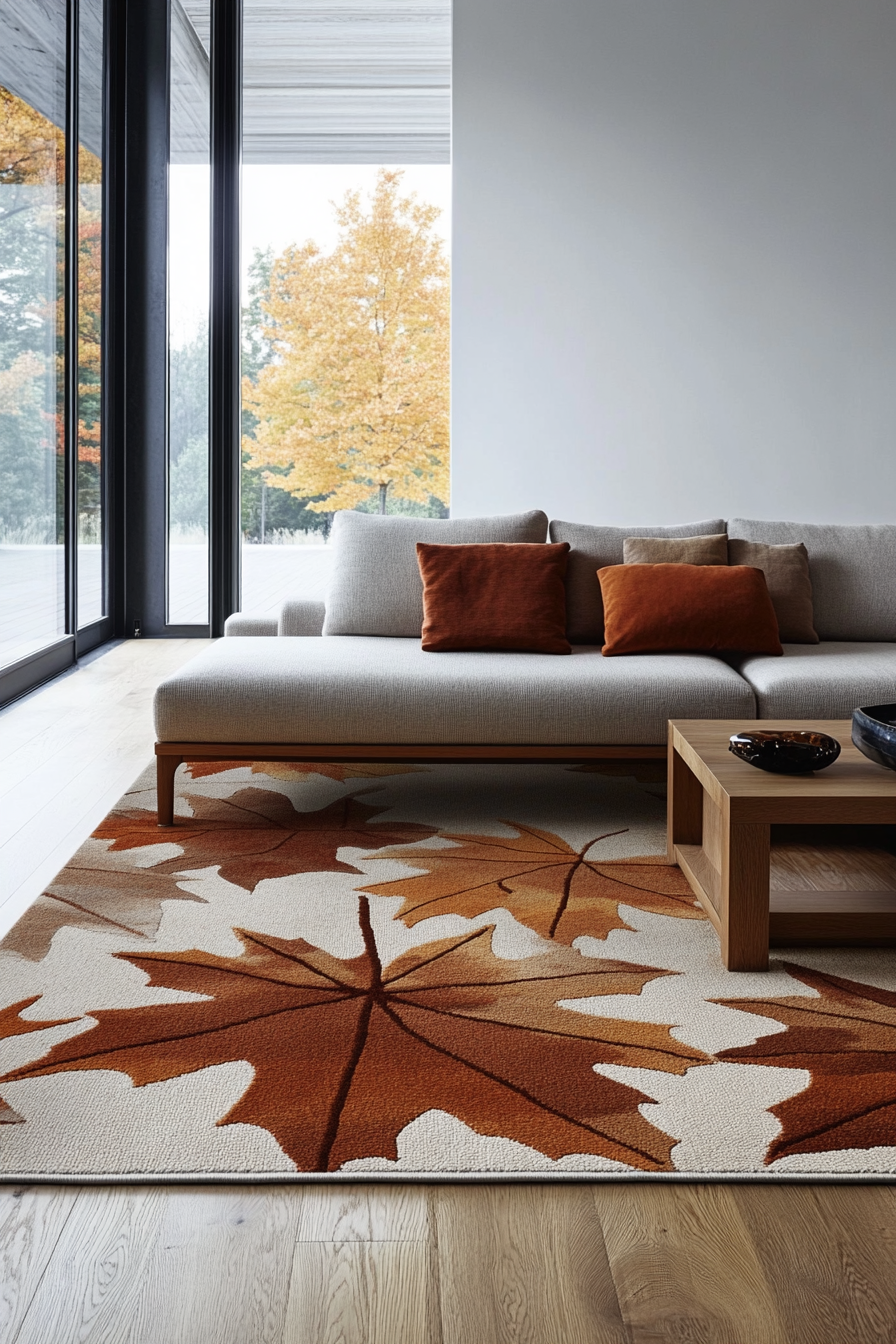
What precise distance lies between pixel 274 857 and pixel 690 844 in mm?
966

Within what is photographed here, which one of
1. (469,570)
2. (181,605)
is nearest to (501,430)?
(469,570)

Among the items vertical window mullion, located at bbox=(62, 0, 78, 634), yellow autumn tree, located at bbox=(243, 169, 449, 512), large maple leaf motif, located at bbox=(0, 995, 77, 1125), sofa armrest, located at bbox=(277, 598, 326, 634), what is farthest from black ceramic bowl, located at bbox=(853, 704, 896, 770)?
yellow autumn tree, located at bbox=(243, 169, 449, 512)

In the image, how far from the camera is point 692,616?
3.28m

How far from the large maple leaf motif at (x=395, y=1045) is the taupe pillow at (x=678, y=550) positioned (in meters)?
1.77

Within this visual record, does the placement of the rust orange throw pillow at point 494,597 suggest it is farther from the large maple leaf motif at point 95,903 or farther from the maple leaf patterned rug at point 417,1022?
the large maple leaf motif at point 95,903

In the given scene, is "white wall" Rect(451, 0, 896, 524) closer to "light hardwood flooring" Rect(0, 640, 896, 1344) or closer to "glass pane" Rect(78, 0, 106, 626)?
"glass pane" Rect(78, 0, 106, 626)

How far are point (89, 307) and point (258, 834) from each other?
3.87m

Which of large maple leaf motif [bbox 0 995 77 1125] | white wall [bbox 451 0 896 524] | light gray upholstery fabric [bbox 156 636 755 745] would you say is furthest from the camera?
white wall [bbox 451 0 896 524]

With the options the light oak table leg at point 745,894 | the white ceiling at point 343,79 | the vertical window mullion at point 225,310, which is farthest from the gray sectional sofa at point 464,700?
the white ceiling at point 343,79

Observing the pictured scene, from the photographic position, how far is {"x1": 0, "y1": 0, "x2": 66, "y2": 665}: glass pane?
436 cm

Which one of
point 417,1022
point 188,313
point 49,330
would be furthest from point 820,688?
point 188,313

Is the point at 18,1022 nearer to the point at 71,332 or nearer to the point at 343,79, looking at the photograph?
the point at 71,332

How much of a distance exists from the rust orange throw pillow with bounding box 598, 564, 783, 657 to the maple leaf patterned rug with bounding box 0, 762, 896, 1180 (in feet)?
2.28

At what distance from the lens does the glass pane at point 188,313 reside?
619 cm
